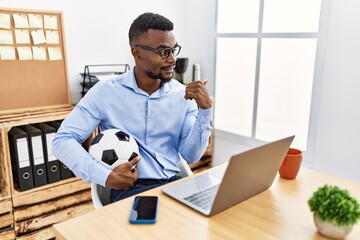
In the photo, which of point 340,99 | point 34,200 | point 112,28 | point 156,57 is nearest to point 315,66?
point 340,99

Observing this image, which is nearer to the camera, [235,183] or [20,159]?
[235,183]

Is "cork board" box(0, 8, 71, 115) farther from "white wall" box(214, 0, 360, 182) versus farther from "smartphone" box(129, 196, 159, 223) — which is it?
"white wall" box(214, 0, 360, 182)

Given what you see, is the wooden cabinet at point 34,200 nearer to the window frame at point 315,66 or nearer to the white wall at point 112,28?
the white wall at point 112,28

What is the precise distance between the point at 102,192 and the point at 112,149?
262mm

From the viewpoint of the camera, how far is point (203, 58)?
297cm

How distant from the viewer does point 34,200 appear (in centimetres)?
198

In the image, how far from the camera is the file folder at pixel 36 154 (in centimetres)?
192

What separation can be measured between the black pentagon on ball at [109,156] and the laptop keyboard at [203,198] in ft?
1.41

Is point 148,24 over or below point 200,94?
over

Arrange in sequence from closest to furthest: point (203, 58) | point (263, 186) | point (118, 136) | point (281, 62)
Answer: point (263, 186)
point (118, 136)
point (281, 62)
point (203, 58)

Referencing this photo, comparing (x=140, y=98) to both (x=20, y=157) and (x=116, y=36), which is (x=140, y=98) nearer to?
(x=20, y=157)

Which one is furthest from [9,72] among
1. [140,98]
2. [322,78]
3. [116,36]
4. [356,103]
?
[356,103]

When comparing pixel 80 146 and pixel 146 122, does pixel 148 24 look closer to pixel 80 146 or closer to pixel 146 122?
pixel 146 122

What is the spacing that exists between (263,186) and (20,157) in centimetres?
147
